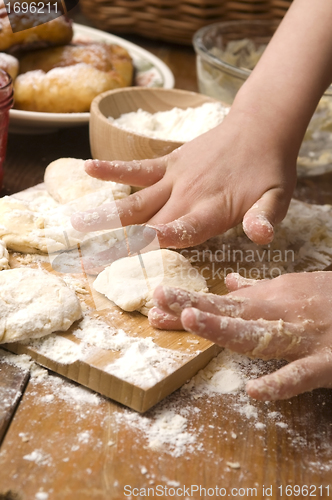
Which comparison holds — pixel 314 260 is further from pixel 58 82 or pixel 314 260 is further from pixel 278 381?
pixel 58 82

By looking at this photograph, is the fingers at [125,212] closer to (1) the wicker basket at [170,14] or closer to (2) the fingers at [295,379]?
(2) the fingers at [295,379]

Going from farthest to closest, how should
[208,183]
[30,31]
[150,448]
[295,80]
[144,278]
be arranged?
[30,31] → [295,80] → [208,183] → [144,278] → [150,448]

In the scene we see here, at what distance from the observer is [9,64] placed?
1.38m

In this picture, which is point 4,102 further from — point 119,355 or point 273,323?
point 273,323

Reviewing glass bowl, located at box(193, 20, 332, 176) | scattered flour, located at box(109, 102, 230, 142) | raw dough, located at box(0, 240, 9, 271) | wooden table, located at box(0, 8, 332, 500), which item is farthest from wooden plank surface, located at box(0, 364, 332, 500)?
glass bowl, located at box(193, 20, 332, 176)

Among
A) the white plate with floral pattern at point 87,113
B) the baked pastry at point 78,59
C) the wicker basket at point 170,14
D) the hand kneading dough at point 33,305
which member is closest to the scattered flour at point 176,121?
the white plate with floral pattern at point 87,113

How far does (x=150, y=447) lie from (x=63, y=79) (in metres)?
1.07

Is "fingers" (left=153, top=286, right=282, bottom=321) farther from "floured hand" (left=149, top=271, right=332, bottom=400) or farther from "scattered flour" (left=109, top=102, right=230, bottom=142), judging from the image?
"scattered flour" (left=109, top=102, right=230, bottom=142)

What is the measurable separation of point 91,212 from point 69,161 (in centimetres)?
26

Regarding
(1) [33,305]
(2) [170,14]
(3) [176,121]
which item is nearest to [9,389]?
(1) [33,305]

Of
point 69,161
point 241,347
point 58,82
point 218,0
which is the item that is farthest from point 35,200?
point 218,0

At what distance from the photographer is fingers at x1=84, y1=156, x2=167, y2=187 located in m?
0.99

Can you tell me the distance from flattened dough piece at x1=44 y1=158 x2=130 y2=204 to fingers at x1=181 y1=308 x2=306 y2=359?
501 mm

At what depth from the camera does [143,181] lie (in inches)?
41.3
